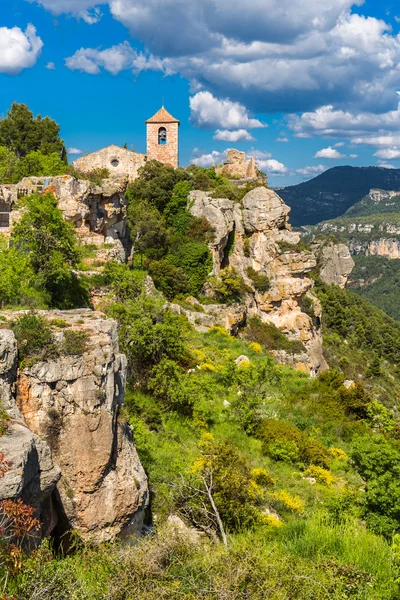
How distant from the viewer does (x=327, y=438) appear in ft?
58.2

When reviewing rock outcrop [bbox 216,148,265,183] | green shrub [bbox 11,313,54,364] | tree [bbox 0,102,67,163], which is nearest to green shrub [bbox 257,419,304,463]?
green shrub [bbox 11,313,54,364]

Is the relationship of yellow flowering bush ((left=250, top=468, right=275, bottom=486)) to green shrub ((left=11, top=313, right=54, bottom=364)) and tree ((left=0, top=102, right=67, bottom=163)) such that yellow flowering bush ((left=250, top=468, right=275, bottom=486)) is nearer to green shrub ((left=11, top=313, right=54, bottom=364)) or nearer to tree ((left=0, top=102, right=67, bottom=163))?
green shrub ((left=11, top=313, right=54, bottom=364))

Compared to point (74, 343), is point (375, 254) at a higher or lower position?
lower

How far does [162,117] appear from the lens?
44.3 metres

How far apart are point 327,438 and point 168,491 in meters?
8.66

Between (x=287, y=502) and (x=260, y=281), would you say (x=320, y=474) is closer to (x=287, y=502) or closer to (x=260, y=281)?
(x=287, y=502)

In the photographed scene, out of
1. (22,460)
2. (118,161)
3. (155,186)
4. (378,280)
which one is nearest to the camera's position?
(22,460)

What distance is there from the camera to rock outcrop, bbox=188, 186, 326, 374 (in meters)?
35.8

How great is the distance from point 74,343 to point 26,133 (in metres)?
33.5

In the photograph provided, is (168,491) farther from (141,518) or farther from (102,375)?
(102,375)

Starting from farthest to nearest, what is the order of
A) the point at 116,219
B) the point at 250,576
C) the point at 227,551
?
the point at 116,219, the point at 227,551, the point at 250,576

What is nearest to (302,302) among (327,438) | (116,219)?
(116,219)

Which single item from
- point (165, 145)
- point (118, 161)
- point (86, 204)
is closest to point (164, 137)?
point (165, 145)

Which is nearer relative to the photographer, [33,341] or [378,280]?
[33,341]
